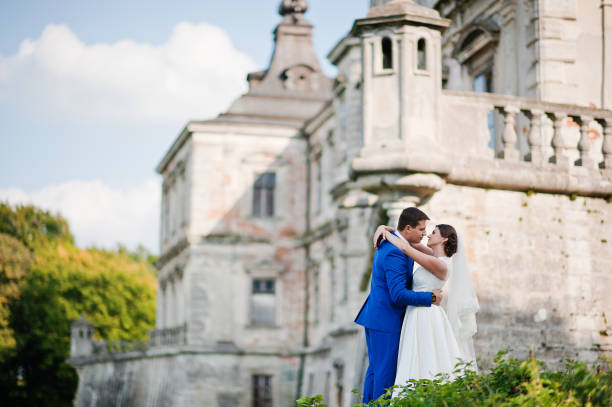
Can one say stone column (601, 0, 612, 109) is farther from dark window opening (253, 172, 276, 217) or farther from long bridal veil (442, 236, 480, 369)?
dark window opening (253, 172, 276, 217)

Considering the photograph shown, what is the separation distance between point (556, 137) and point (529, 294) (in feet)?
6.50

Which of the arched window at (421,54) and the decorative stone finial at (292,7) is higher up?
the decorative stone finial at (292,7)

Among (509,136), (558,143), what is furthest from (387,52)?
(558,143)

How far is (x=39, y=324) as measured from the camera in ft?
173

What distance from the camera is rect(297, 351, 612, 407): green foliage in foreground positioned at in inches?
237

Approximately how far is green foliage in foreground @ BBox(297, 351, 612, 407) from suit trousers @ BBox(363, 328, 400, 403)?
41.6 inches

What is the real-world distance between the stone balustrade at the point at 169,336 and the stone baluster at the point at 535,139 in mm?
28390

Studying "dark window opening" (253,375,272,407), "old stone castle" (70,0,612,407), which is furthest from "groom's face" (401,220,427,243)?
"dark window opening" (253,375,272,407)

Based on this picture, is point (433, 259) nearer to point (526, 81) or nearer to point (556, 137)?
point (556, 137)

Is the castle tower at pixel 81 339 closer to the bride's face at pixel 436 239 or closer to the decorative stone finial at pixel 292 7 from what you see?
the decorative stone finial at pixel 292 7

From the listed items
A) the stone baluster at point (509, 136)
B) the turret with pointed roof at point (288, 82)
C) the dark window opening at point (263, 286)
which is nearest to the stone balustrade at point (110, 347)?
the dark window opening at point (263, 286)

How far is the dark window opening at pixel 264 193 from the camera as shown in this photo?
1630 inches

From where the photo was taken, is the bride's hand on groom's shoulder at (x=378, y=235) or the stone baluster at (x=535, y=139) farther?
the stone baluster at (x=535, y=139)

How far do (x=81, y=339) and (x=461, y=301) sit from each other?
42.4 m
